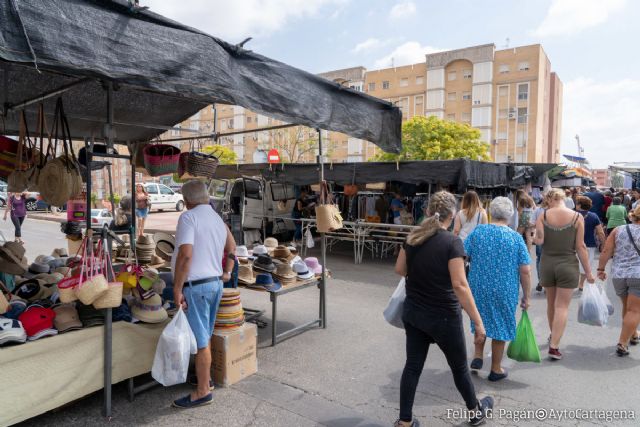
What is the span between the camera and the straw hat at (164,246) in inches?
208

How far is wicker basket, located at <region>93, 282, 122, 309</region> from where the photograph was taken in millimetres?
2975

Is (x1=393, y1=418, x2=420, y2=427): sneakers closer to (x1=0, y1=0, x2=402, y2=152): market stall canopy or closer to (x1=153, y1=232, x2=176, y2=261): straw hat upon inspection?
(x1=0, y1=0, x2=402, y2=152): market stall canopy

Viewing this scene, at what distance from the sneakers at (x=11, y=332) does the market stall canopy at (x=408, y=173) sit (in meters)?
7.74

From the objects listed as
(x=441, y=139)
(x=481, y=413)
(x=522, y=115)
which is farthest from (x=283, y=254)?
(x=522, y=115)

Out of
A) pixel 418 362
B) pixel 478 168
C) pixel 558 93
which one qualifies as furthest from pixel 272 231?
pixel 558 93

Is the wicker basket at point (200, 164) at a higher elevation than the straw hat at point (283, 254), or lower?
higher

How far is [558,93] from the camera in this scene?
6481 centimetres

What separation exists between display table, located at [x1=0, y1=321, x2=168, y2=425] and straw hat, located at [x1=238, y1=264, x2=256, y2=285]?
124cm

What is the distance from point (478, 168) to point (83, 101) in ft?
24.6

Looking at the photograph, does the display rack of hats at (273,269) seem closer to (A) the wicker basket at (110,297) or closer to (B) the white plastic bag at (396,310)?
(B) the white plastic bag at (396,310)

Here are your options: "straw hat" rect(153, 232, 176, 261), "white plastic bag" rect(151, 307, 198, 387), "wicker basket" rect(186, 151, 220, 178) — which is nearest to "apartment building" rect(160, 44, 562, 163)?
"straw hat" rect(153, 232, 176, 261)

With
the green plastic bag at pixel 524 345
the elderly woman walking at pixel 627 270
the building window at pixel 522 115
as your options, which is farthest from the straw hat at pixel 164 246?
the building window at pixel 522 115

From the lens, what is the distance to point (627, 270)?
14.5ft

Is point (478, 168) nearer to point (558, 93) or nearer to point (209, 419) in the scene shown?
point (209, 419)
